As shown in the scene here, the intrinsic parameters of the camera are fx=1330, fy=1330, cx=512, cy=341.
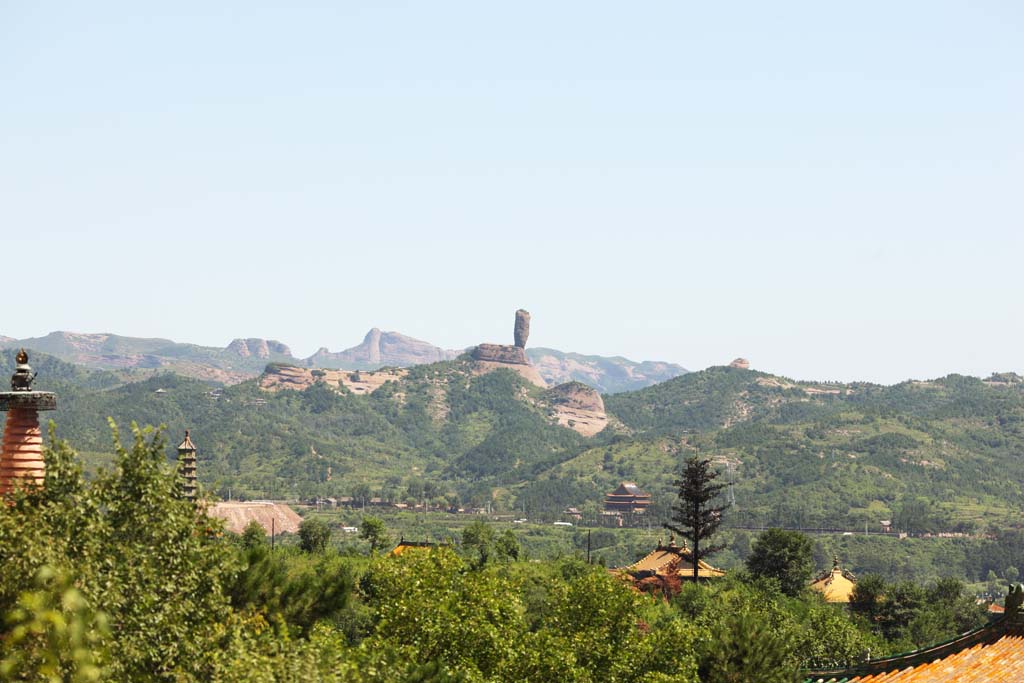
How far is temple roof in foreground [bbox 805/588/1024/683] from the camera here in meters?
28.8

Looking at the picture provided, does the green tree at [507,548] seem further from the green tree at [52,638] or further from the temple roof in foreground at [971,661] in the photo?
the green tree at [52,638]

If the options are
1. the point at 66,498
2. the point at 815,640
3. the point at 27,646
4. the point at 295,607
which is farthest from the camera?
the point at 815,640

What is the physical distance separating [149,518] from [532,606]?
5508cm

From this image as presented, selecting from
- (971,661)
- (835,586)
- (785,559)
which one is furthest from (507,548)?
(971,661)

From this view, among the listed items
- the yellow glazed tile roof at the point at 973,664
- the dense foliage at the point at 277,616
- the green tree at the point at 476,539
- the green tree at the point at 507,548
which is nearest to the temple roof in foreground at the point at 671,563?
the green tree at the point at 507,548

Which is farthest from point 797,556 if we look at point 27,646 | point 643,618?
point 27,646

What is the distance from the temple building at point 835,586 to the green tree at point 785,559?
5628 mm

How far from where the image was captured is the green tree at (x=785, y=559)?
123188mm

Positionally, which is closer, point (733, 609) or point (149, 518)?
point (149, 518)

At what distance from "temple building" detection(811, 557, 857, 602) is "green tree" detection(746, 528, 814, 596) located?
18.5ft

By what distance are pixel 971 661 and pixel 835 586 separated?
4409 inches

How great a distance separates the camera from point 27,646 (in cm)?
2022

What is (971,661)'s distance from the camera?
2984 centimetres

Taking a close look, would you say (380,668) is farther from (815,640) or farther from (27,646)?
(815,640)
